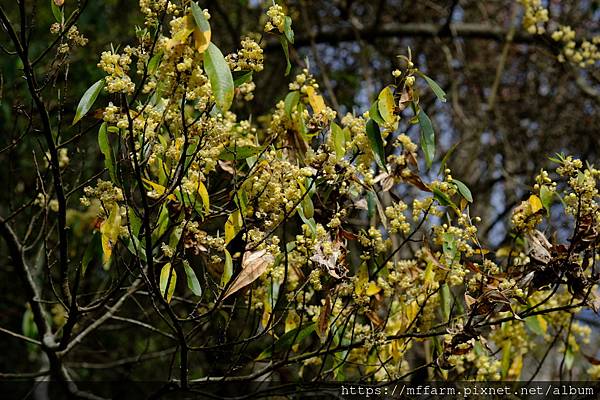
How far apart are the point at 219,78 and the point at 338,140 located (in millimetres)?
450

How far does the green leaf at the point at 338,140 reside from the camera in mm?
1528

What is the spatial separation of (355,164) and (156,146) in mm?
511

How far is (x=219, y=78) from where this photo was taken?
1154 millimetres

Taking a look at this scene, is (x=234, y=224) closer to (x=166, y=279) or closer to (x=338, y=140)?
(x=166, y=279)

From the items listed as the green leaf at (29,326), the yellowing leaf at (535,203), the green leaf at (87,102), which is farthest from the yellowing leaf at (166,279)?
the green leaf at (29,326)

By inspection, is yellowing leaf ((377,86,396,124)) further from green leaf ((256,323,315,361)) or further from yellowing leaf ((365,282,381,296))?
green leaf ((256,323,315,361))

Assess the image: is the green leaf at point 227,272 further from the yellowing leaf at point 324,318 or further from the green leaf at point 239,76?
the green leaf at point 239,76

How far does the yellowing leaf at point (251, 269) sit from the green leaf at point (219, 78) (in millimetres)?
394

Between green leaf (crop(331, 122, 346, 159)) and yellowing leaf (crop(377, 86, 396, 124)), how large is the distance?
0.12 metres

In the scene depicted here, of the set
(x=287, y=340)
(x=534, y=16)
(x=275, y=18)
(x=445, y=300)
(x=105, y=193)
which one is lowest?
(x=287, y=340)

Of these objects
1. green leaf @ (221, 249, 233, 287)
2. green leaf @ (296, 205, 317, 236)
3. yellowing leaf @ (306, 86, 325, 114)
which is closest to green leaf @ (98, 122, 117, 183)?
green leaf @ (221, 249, 233, 287)

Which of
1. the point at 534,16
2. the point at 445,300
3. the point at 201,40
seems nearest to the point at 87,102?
the point at 201,40

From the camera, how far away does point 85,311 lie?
157cm

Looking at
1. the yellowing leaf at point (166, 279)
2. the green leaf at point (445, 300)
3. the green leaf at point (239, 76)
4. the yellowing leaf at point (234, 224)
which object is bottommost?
the yellowing leaf at point (166, 279)
